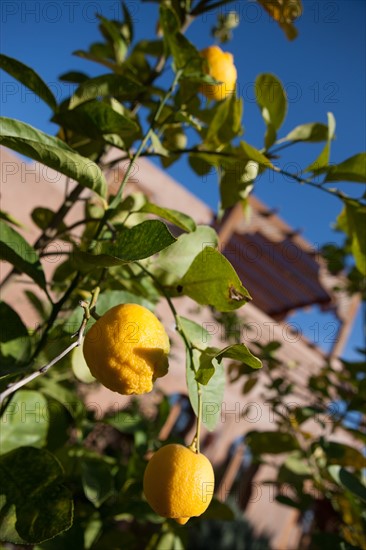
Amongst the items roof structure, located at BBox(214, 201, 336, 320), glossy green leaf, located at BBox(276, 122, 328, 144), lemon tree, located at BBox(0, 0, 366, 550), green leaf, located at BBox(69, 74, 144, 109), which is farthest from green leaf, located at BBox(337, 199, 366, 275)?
roof structure, located at BBox(214, 201, 336, 320)

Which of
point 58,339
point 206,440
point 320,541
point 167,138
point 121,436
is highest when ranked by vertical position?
point 167,138

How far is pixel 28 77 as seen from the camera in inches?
22.3

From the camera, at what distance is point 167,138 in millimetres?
827

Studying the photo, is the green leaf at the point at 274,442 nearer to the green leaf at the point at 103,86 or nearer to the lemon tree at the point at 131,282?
the lemon tree at the point at 131,282

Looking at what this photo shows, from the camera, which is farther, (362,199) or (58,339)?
(362,199)

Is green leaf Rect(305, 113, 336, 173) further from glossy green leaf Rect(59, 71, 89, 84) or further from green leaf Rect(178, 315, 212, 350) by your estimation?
glossy green leaf Rect(59, 71, 89, 84)

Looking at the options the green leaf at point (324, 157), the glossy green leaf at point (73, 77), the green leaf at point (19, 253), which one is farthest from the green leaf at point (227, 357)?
the glossy green leaf at point (73, 77)

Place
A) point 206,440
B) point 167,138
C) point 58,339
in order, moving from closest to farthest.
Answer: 1. point 58,339
2. point 167,138
3. point 206,440

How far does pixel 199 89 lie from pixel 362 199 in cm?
30

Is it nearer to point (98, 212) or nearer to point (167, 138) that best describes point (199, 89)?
point (167, 138)

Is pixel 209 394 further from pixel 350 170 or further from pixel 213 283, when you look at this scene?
pixel 350 170

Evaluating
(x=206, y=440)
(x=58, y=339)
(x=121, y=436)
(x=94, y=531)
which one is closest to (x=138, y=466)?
(x=94, y=531)

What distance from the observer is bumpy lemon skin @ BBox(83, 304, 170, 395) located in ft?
1.24

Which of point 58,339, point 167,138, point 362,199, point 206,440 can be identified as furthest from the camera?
point 206,440
